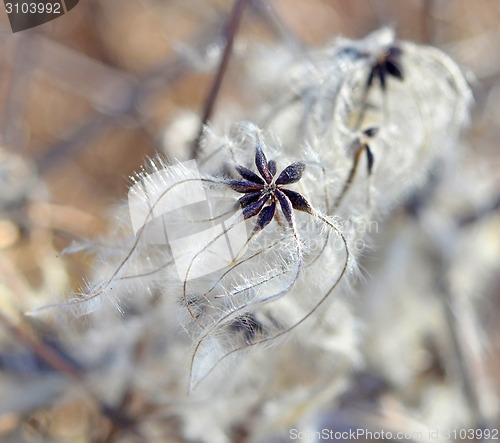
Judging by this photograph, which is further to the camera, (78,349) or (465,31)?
(465,31)

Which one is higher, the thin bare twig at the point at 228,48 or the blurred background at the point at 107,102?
the blurred background at the point at 107,102

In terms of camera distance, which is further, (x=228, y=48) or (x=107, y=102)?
(x=107, y=102)

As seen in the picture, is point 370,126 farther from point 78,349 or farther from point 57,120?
point 57,120

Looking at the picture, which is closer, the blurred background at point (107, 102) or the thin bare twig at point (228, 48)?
the thin bare twig at point (228, 48)

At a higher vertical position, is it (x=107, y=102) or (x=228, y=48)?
(x=107, y=102)

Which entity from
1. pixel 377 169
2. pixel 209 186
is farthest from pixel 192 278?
pixel 377 169

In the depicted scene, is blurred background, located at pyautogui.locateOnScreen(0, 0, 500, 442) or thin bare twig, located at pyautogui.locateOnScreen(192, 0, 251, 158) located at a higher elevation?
blurred background, located at pyautogui.locateOnScreen(0, 0, 500, 442)

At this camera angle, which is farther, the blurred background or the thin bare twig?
the blurred background

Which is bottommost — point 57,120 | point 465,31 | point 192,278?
point 192,278
